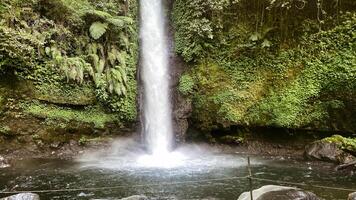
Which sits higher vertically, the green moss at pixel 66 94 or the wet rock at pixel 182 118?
the green moss at pixel 66 94

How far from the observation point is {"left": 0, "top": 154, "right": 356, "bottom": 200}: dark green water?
8367mm

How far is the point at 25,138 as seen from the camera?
11812 mm

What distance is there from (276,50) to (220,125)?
9.84 ft

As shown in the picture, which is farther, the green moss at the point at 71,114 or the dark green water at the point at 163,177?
the green moss at the point at 71,114

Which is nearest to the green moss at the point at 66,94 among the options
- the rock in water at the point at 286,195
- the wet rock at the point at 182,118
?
the wet rock at the point at 182,118

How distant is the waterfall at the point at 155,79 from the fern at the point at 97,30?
2.16m

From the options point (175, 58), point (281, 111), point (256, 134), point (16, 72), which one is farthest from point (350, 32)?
point (16, 72)

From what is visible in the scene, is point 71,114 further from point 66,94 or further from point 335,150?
point 335,150

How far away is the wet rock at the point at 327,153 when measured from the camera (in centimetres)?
1068

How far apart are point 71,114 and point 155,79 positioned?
10.7 feet

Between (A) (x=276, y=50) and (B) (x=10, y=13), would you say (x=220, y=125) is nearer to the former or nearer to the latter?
(A) (x=276, y=50)

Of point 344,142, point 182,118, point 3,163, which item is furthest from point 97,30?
point 344,142

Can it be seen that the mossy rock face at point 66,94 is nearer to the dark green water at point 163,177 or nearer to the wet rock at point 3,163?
the dark green water at point 163,177

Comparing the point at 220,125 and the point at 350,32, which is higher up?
the point at 350,32
